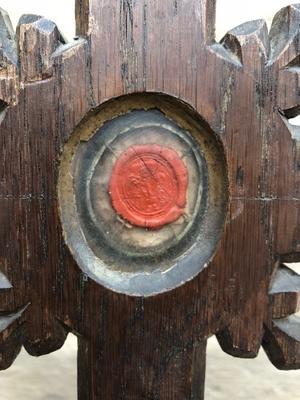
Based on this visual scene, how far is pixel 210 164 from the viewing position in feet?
3.30

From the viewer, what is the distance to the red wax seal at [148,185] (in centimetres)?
99

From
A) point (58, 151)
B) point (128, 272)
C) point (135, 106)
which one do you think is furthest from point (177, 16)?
point (128, 272)

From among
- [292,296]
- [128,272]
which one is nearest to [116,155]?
[128,272]

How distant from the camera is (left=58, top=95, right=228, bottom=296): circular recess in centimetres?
99

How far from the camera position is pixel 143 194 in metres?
1.00

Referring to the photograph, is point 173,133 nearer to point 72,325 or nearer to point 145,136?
point 145,136

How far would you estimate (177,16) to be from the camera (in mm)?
977

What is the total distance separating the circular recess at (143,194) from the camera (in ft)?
3.26

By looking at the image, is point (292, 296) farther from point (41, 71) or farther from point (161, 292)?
point (41, 71)

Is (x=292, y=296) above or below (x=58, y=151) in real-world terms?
below

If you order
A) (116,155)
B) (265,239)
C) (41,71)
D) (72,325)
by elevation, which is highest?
(41,71)

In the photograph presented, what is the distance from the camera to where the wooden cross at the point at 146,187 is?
0.97 meters

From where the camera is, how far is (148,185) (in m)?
0.99

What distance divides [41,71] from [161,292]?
316 millimetres
